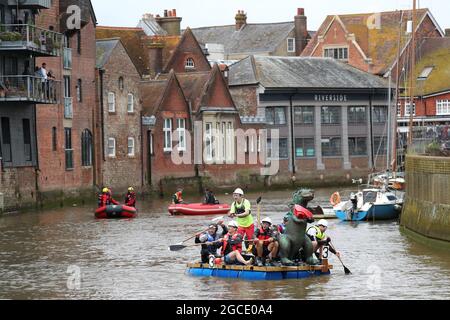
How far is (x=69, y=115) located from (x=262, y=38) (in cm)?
5136

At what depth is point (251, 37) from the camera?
432ft

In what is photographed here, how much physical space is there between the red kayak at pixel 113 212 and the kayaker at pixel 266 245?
25.6 metres

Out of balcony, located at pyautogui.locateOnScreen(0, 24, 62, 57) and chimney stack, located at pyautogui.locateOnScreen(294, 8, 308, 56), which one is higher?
chimney stack, located at pyautogui.locateOnScreen(294, 8, 308, 56)

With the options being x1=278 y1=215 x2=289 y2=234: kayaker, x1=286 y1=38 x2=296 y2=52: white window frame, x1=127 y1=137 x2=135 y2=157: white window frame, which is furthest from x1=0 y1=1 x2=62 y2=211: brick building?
x1=286 y1=38 x2=296 y2=52: white window frame

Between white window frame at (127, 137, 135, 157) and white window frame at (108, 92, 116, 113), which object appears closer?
white window frame at (108, 92, 116, 113)

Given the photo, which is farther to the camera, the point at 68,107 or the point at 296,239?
the point at 68,107

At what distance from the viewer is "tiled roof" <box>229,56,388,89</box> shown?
330 feet

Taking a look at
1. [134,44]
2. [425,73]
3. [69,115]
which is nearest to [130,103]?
[69,115]

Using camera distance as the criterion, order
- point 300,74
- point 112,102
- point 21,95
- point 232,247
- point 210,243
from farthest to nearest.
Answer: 1. point 300,74
2. point 112,102
3. point 21,95
4. point 210,243
5. point 232,247

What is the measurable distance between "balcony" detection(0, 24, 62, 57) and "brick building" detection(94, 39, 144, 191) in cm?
1003

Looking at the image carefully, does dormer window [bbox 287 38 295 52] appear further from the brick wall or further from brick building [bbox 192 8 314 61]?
the brick wall

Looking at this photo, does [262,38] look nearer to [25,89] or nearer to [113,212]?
[25,89]

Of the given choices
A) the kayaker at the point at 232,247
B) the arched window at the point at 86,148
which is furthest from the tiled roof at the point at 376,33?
the kayaker at the point at 232,247
